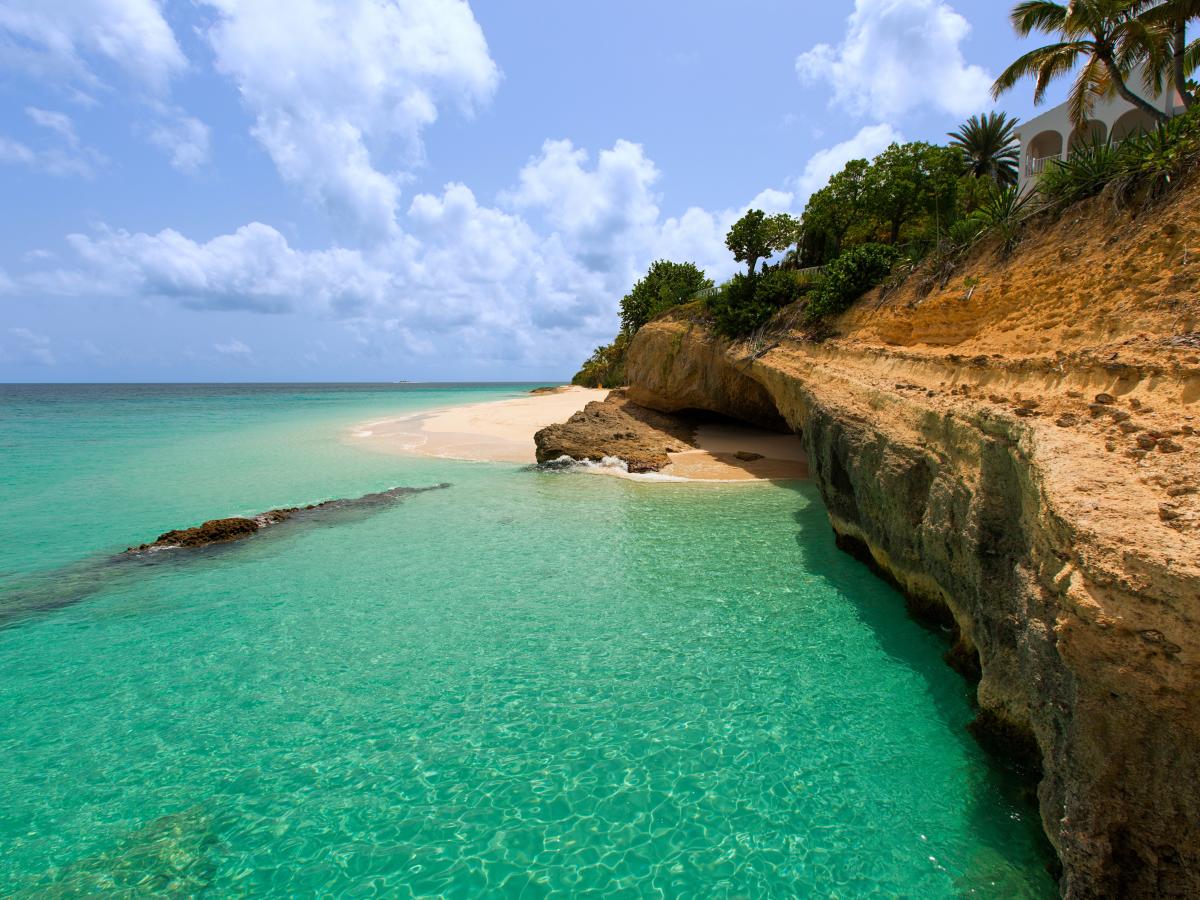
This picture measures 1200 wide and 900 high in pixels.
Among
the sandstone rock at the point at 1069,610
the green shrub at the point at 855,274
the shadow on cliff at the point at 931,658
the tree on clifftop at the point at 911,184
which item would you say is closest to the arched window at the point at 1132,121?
the tree on clifftop at the point at 911,184

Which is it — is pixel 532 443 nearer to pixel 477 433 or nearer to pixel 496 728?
pixel 477 433

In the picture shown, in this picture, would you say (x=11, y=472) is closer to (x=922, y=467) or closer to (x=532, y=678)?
(x=532, y=678)

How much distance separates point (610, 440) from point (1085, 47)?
1874 centimetres

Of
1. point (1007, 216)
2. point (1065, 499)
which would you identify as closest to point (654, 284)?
point (1007, 216)

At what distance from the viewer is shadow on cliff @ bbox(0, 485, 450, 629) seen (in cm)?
1147

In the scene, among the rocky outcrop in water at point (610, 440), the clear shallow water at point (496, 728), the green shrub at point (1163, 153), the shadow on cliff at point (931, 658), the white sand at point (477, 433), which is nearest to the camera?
the clear shallow water at point (496, 728)

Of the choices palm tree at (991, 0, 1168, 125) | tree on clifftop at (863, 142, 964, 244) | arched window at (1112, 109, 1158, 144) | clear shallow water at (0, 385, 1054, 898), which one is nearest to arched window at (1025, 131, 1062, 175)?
arched window at (1112, 109, 1158, 144)

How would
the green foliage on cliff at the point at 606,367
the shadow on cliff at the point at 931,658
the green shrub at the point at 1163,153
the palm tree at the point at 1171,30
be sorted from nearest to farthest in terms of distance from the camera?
the shadow on cliff at the point at 931,658 → the green shrub at the point at 1163,153 → the palm tree at the point at 1171,30 → the green foliage on cliff at the point at 606,367

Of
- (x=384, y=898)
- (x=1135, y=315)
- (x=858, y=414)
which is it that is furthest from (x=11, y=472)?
(x=1135, y=315)

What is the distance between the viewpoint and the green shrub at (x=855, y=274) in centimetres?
1719

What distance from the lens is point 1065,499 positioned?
4.71m

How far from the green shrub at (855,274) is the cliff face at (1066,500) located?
2787 millimetres

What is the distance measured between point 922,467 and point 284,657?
10.2 meters

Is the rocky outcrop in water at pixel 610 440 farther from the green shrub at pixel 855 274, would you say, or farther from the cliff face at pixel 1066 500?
the cliff face at pixel 1066 500
